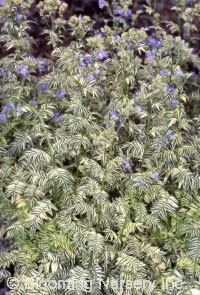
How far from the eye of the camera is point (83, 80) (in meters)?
3.25

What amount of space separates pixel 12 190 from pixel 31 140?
0.47m

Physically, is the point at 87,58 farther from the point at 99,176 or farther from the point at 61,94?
the point at 99,176

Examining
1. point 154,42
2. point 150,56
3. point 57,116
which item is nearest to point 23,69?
point 57,116

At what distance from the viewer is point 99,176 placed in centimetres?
309

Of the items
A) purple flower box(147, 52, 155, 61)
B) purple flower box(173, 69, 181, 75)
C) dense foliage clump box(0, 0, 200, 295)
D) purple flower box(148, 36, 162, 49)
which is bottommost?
dense foliage clump box(0, 0, 200, 295)

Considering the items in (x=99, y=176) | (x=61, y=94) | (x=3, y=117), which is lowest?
(x=99, y=176)

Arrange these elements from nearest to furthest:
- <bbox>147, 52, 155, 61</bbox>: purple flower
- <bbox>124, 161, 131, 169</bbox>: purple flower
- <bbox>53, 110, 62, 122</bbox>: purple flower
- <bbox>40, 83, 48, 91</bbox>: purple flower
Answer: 1. <bbox>124, 161, 131, 169</bbox>: purple flower
2. <bbox>147, 52, 155, 61</bbox>: purple flower
3. <bbox>53, 110, 62, 122</bbox>: purple flower
4. <bbox>40, 83, 48, 91</bbox>: purple flower

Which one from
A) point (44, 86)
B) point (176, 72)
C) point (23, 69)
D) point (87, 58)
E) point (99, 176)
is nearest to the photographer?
point (99, 176)

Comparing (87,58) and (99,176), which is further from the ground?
(87,58)

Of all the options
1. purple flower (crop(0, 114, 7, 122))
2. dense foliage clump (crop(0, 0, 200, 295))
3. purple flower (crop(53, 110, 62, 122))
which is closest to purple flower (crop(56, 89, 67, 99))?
dense foliage clump (crop(0, 0, 200, 295))

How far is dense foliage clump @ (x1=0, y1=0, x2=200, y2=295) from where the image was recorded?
2.98 metres

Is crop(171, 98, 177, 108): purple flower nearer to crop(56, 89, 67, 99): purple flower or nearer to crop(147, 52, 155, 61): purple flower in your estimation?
crop(147, 52, 155, 61): purple flower

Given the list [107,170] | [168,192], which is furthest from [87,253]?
[168,192]

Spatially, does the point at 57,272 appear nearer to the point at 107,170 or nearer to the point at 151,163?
the point at 107,170
